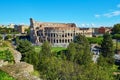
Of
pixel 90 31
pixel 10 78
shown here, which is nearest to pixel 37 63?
pixel 10 78

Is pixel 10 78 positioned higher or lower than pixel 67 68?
higher

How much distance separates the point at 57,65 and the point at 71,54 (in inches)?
565

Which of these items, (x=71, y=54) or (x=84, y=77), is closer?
(x=84, y=77)

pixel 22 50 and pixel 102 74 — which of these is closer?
pixel 102 74

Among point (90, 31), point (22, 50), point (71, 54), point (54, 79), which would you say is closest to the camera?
point (54, 79)

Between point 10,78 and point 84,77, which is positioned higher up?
point 10,78

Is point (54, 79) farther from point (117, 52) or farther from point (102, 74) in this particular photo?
point (117, 52)

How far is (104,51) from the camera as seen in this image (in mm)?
57125

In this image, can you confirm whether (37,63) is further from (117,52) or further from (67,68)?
(117,52)

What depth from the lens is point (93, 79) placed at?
2823 centimetres

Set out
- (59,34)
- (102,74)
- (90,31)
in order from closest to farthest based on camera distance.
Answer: (102,74) → (59,34) → (90,31)

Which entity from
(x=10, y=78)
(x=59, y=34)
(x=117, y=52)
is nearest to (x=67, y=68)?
(x=10, y=78)

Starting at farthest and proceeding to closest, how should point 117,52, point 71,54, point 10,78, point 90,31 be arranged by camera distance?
1. point 90,31
2. point 117,52
3. point 71,54
4. point 10,78

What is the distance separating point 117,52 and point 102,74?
46.2m
